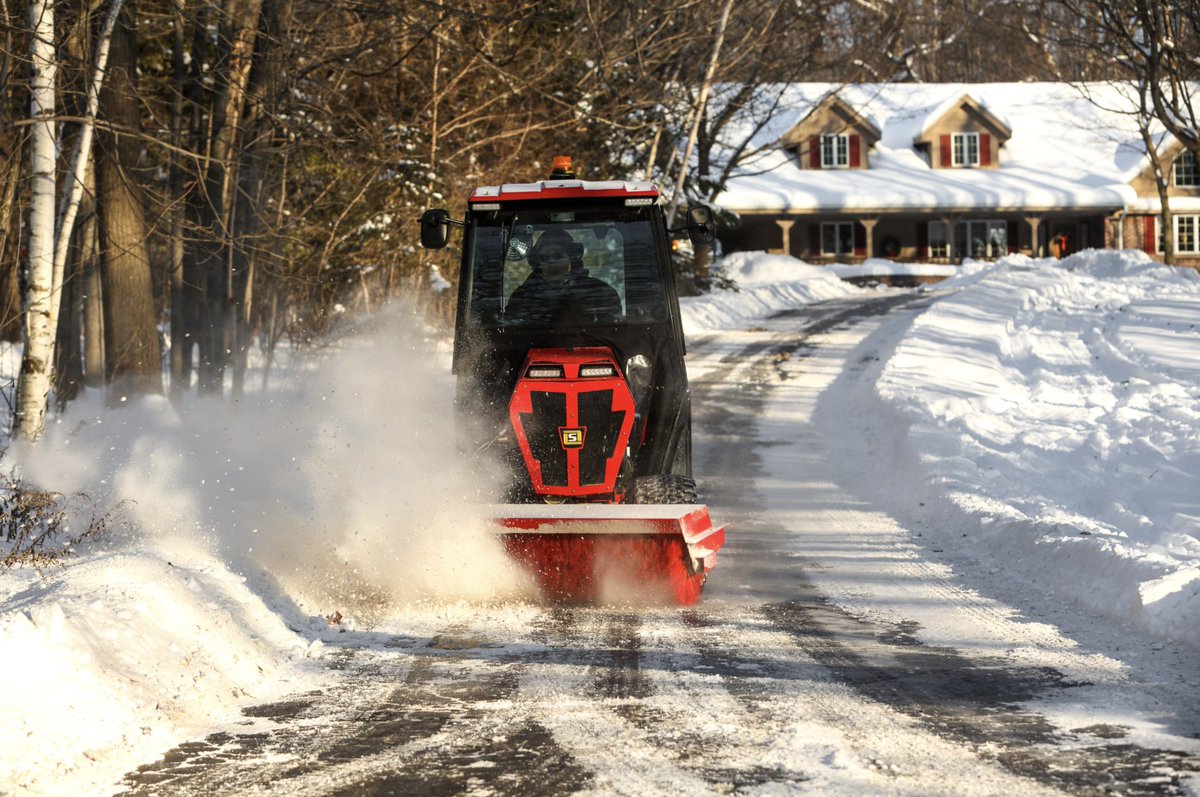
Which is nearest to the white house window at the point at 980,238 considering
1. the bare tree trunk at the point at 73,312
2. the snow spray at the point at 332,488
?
the bare tree trunk at the point at 73,312

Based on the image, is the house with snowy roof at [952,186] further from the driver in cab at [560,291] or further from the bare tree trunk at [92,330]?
the driver in cab at [560,291]

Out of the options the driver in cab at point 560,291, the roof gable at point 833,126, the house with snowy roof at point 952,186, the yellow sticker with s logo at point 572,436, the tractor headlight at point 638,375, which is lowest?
the yellow sticker with s logo at point 572,436

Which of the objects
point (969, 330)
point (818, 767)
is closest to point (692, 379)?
point (969, 330)

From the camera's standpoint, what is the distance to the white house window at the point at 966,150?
52438 mm

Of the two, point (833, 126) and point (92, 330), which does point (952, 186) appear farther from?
point (92, 330)

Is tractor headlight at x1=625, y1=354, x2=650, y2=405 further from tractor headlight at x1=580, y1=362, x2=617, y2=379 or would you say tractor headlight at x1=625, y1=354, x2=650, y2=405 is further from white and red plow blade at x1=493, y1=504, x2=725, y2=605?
white and red plow blade at x1=493, y1=504, x2=725, y2=605

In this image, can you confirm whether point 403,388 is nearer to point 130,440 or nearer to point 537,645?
point 130,440

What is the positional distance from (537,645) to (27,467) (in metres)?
6.05

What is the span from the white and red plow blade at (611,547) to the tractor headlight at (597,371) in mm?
920

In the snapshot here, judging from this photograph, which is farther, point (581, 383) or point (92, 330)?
point (92, 330)

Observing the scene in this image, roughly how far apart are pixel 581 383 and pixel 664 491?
2.79ft

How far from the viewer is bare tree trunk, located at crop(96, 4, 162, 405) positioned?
14.9 meters

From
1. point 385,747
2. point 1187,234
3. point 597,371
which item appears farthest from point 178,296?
point 1187,234

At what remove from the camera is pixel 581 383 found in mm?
8367
